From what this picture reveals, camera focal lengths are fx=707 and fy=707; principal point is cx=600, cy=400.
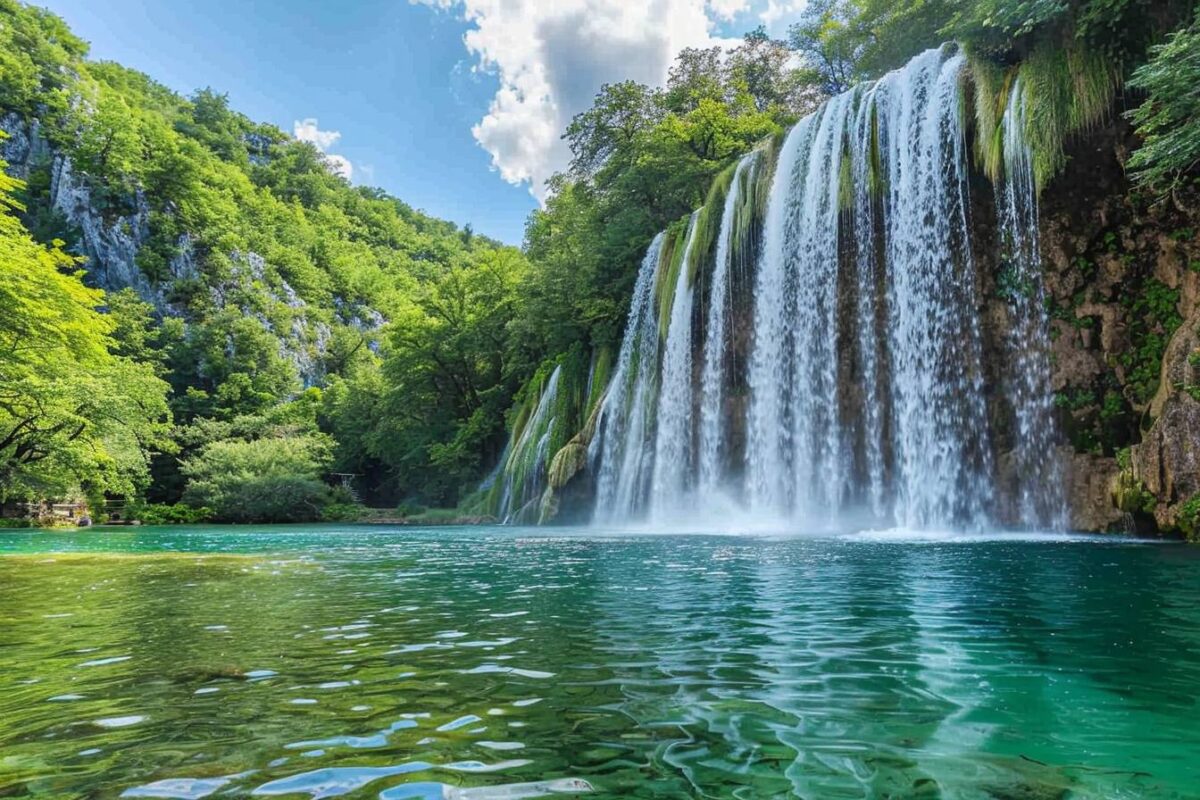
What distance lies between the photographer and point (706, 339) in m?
22.2

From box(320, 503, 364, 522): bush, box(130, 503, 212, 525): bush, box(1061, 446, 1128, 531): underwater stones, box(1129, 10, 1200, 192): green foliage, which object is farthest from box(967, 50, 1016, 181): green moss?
box(130, 503, 212, 525): bush

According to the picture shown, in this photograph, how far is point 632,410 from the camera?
23734 mm

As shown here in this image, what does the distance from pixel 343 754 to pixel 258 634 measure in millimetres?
2687

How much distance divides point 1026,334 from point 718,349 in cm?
847

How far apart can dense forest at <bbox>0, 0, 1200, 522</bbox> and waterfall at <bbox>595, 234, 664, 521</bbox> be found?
1270 millimetres

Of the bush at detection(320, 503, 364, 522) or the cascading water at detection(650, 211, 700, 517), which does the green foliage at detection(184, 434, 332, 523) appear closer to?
the bush at detection(320, 503, 364, 522)

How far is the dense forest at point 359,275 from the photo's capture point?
1381cm

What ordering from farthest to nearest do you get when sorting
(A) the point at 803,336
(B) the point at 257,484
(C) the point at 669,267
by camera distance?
(B) the point at 257,484 → (C) the point at 669,267 → (A) the point at 803,336

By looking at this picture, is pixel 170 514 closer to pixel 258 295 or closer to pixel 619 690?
pixel 258 295

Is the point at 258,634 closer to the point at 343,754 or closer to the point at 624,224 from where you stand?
the point at 343,754

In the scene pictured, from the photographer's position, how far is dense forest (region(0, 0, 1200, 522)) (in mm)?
13812

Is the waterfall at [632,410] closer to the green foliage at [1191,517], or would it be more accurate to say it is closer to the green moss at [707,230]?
the green moss at [707,230]

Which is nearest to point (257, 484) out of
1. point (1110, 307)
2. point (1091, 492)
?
point (1091, 492)

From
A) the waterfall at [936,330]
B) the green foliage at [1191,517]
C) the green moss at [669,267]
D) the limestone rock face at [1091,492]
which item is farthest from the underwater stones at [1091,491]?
the green moss at [669,267]
